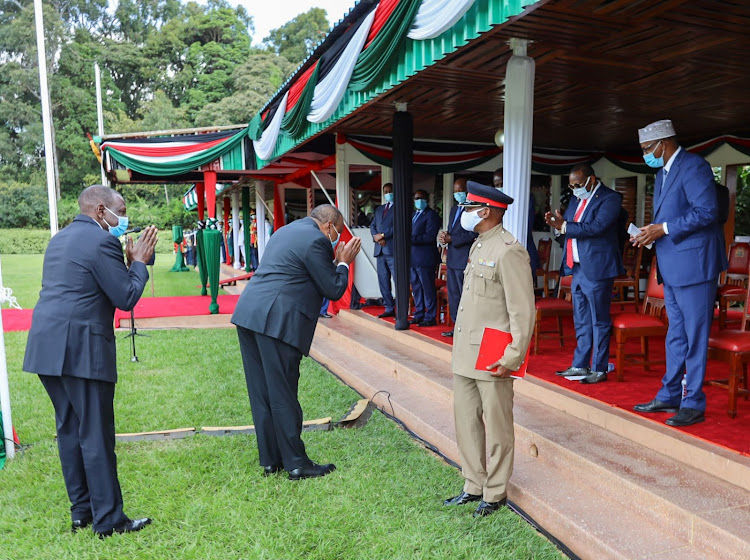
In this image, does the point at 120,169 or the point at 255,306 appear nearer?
the point at 255,306

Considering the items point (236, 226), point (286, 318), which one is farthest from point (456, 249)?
point (236, 226)

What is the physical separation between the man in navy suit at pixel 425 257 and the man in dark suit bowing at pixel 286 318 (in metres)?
3.29

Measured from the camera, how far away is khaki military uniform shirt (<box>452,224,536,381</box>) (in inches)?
103

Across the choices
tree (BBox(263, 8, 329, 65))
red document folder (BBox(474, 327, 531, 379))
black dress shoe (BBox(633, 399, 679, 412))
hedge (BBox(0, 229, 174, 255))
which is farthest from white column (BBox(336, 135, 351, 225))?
tree (BBox(263, 8, 329, 65))

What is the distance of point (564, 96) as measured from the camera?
571cm

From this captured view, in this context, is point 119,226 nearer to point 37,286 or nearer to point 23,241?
point 37,286

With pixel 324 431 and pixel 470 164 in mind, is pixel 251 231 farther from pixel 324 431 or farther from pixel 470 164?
pixel 324 431

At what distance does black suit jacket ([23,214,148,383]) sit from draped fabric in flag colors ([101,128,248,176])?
22.0ft

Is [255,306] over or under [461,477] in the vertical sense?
over

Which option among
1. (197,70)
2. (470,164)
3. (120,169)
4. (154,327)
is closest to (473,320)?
(470,164)

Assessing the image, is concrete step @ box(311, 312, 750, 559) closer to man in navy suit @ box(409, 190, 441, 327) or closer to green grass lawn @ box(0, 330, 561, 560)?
green grass lawn @ box(0, 330, 561, 560)

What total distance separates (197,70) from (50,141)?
49659 millimetres

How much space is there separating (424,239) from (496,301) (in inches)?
156

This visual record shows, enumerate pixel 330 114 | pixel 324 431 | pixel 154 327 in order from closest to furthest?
pixel 324 431 → pixel 330 114 → pixel 154 327
